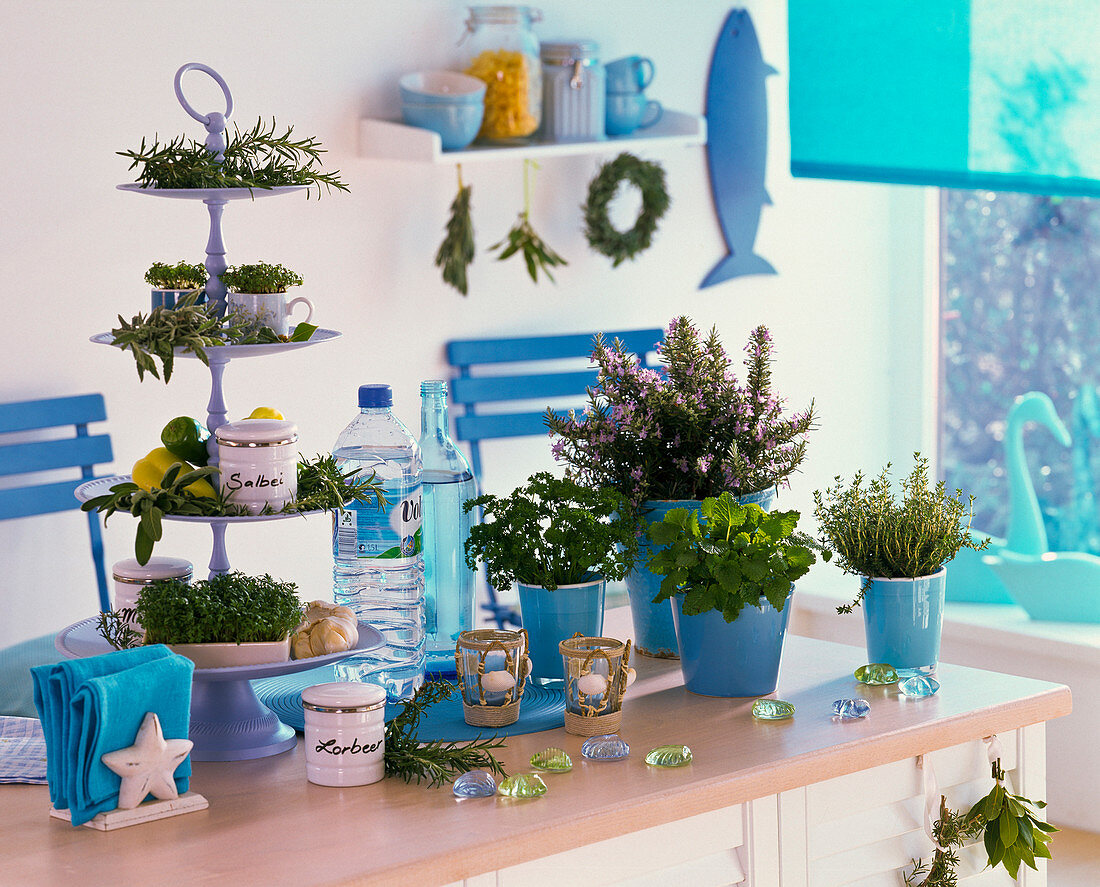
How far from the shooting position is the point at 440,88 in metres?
3.16

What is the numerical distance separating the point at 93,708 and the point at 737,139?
9.86 feet

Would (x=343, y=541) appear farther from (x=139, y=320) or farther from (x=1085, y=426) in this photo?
(x=1085, y=426)

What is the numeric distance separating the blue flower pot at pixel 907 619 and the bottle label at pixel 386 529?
0.52m

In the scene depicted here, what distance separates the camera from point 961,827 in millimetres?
1457

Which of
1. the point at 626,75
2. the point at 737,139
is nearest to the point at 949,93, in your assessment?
the point at 737,139

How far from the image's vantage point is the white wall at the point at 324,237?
2766 mm

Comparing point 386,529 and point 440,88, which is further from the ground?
point 440,88

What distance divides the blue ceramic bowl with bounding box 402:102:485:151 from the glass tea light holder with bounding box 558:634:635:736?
1909mm

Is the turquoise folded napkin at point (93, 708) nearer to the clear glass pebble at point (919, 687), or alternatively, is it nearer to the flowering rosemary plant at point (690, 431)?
the flowering rosemary plant at point (690, 431)

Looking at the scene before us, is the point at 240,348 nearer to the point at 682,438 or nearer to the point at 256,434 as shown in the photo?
the point at 256,434

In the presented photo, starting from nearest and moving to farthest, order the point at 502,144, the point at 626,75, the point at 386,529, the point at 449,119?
1. the point at 386,529
2. the point at 449,119
3. the point at 502,144
4. the point at 626,75

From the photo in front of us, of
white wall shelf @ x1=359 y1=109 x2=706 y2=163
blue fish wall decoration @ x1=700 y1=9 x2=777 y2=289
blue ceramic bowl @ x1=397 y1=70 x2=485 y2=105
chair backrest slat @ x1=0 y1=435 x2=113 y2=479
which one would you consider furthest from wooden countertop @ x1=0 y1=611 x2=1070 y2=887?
blue fish wall decoration @ x1=700 y1=9 x2=777 y2=289

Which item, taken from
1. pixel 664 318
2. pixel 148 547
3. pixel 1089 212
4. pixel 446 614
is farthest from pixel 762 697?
pixel 1089 212

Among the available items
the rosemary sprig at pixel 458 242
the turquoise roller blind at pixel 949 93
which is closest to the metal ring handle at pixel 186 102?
the rosemary sprig at pixel 458 242
